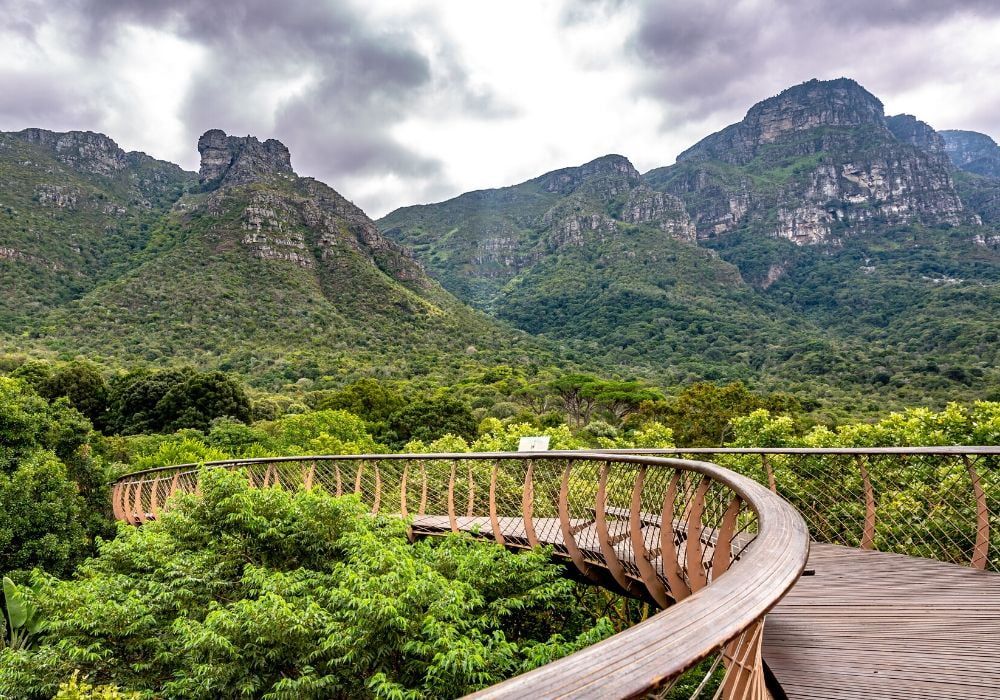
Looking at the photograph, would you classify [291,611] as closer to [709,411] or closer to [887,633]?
[887,633]

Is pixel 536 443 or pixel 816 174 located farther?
pixel 816 174

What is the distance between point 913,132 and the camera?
607ft

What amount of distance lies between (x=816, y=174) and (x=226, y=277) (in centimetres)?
13973

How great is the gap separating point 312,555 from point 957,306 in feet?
287

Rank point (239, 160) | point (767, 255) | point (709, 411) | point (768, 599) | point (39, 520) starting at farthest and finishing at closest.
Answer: point (767, 255)
point (239, 160)
point (709, 411)
point (39, 520)
point (768, 599)

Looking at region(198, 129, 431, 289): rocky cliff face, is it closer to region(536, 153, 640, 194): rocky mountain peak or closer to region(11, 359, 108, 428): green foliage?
region(11, 359, 108, 428): green foliage

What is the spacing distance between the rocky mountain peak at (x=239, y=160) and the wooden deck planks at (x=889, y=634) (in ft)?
333

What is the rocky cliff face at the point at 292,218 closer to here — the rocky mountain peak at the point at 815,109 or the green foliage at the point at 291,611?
the green foliage at the point at 291,611

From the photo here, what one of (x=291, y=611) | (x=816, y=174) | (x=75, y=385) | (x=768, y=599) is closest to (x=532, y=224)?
(x=816, y=174)

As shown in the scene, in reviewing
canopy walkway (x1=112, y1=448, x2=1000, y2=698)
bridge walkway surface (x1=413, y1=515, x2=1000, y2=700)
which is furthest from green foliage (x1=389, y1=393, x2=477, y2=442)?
bridge walkway surface (x1=413, y1=515, x2=1000, y2=700)

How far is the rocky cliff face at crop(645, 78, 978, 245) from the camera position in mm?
124250

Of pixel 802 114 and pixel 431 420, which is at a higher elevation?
pixel 802 114

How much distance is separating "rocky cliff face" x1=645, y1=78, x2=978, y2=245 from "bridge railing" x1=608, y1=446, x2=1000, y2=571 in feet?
454

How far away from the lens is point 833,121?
531ft
